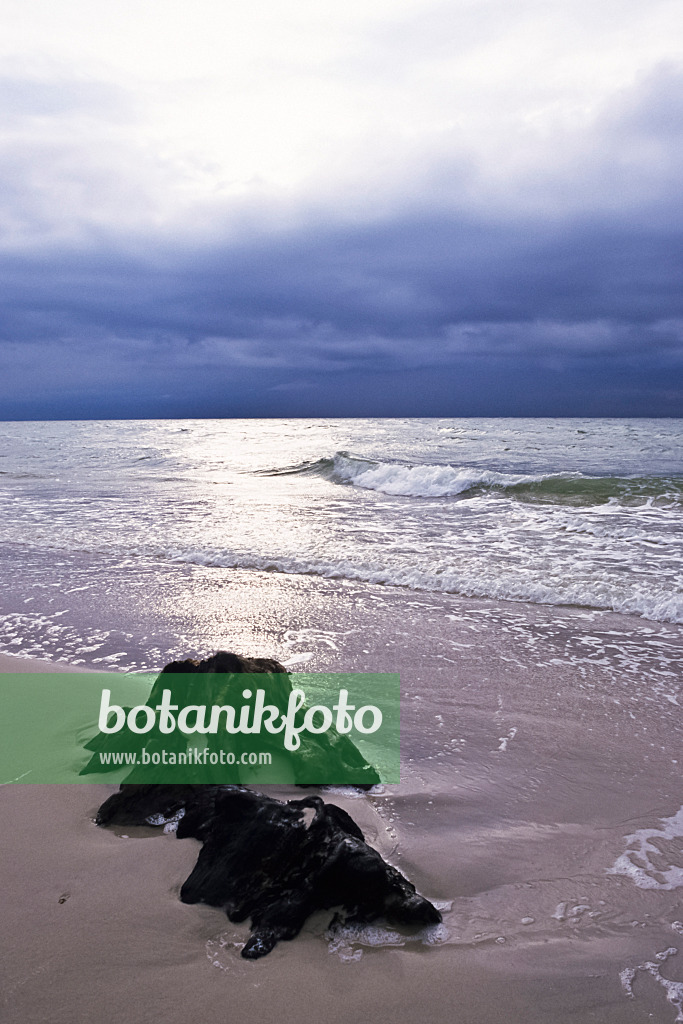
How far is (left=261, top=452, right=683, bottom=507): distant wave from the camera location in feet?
53.7

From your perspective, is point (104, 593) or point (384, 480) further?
point (384, 480)

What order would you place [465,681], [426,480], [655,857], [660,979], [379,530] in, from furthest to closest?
[426,480] → [379,530] → [465,681] → [655,857] → [660,979]

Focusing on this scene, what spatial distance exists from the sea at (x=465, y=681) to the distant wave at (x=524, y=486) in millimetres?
2333

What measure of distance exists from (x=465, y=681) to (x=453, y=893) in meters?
2.36

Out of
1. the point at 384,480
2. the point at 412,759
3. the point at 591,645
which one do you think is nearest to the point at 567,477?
the point at 384,480

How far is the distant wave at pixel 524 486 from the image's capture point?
16.4 m

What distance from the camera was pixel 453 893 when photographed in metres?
2.53

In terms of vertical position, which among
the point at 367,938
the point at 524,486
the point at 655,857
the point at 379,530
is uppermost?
the point at 524,486

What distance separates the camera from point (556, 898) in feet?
8.30

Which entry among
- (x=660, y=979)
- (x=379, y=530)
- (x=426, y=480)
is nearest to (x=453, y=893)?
(x=660, y=979)

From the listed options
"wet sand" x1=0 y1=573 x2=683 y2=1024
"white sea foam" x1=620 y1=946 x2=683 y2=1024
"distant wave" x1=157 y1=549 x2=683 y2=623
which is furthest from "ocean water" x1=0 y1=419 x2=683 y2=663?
"white sea foam" x1=620 y1=946 x2=683 y2=1024

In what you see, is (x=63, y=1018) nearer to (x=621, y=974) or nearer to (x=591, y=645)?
(x=621, y=974)

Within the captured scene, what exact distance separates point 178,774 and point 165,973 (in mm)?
980

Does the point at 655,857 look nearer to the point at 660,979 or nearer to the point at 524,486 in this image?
the point at 660,979
